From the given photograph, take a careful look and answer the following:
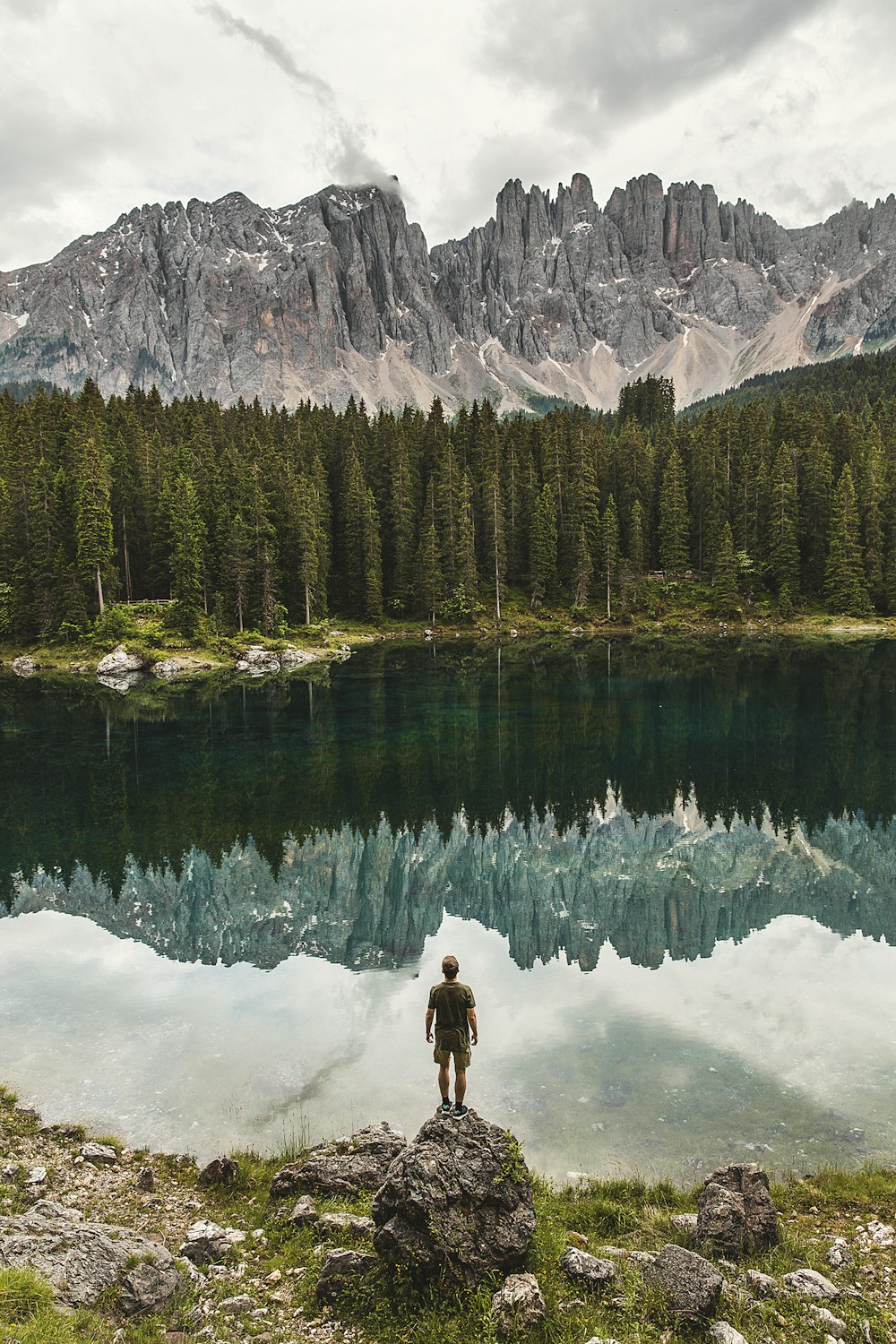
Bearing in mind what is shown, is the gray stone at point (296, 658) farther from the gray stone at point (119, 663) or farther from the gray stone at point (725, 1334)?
the gray stone at point (725, 1334)

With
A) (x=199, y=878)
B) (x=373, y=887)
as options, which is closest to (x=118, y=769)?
(x=199, y=878)

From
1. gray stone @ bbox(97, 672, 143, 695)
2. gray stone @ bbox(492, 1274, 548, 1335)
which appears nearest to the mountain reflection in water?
gray stone @ bbox(492, 1274, 548, 1335)

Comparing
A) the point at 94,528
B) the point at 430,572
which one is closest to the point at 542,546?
the point at 430,572

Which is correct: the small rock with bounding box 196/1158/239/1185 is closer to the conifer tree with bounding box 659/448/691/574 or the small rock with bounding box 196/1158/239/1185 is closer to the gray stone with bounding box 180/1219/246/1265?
the gray stone with bounding box 180/1219/246/1265

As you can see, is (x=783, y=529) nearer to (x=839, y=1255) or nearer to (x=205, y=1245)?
(x=839, y=1255)

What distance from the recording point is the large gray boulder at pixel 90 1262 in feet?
24.7

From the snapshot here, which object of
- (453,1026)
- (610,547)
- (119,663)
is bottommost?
(453,1026)

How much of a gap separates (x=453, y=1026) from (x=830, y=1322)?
16.6 feet

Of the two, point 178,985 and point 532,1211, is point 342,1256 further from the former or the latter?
point 178,985

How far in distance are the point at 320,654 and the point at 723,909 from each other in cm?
6697

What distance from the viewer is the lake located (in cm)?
1268

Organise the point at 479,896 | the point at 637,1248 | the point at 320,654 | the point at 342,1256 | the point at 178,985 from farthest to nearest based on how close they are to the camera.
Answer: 1. the point at 320,654
2. the point at 479,896
3. the point at 178,985
4. the point at 637,1248
5. the point at 342,1256

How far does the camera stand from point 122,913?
2197cm

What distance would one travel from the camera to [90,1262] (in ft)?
26.0
